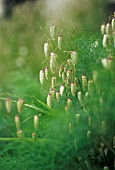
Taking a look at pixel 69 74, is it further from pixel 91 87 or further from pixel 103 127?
pixel 103 127

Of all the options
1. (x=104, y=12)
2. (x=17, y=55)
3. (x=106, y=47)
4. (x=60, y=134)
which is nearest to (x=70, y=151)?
(x=60, y=134)

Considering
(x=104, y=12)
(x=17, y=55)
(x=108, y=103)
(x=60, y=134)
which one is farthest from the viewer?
(x=104, y=12)

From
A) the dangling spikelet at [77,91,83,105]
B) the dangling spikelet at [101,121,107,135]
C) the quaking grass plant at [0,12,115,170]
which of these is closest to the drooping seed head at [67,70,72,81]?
Result: the quaking grass plant at [0,12,115,170]

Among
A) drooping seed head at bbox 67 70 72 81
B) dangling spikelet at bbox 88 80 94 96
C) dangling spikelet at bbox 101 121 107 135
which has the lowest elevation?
dangling spikelet at bbox 101 121 107 135

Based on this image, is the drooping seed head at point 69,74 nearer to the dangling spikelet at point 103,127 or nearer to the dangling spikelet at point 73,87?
the dangling spikelet at point 73,87

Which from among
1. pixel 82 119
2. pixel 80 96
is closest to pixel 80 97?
pixel 80 96

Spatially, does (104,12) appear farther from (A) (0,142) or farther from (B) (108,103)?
(B) (108,103)

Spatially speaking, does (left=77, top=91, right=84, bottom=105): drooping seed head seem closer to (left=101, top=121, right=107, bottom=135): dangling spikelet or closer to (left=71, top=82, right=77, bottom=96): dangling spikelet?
(left=71, top=82, right=77, bottom=96): dangling spikelet

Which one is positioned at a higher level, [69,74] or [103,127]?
[69,74]
